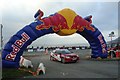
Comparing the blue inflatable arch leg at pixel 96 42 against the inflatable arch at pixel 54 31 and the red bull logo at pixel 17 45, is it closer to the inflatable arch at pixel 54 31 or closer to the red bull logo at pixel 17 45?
the inflatable arch at pixel 54 31

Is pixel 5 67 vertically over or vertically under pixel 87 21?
under

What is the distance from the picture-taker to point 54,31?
21.8 metres

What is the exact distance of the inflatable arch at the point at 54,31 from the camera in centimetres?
1834

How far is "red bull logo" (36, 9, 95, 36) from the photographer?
2137 centimetres

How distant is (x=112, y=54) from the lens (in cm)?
2878

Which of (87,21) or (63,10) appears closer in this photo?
(63,10)

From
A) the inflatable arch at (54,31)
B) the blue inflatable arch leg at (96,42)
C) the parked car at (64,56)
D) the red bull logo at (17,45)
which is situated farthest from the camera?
the blue inflatable arch leg at (96,42)

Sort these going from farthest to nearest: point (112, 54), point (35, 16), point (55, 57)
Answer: point (112, 54), point (55, 57), point (35, 16)

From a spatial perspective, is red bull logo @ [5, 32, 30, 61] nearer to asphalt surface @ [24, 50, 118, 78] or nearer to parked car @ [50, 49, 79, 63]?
asphalt surface @ [24, 50, 118, 78]

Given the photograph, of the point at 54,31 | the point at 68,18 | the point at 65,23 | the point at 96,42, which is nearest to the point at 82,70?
the point at 54,31

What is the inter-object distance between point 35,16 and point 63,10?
9.28ft

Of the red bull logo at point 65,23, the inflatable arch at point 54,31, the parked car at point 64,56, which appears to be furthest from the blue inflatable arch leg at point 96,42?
the parked car at point 64,56

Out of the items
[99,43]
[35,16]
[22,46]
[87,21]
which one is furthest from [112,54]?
[22,46]

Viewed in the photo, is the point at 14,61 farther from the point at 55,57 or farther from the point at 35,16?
the point at 55,57
